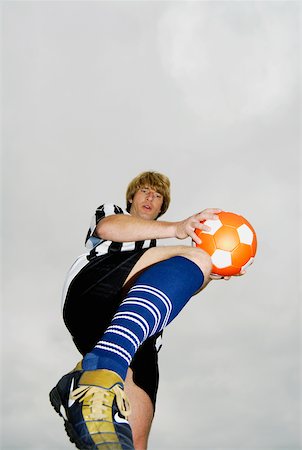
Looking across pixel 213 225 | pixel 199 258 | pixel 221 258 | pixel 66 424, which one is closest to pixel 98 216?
pixel 213 225

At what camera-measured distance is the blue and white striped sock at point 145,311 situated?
2719 millimetres

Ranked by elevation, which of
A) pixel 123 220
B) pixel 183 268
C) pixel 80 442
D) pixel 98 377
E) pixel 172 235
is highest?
pixel 123 220

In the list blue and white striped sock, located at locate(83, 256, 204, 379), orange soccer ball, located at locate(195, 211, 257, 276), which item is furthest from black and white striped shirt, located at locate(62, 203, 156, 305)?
blue and white striped sock, located at locate(83, 256, 204, 379)

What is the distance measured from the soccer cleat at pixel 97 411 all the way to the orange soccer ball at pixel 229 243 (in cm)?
174

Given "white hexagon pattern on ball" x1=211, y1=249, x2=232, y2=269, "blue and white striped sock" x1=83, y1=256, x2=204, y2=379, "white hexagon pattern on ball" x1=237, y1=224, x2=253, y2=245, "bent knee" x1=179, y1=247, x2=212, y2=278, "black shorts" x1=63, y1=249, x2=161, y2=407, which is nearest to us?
"blue and white striped sock" x1=83, y1=256, x2=204, y2=379

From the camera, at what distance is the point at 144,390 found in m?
4.48

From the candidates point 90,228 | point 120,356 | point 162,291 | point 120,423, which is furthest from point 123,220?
point 120,423

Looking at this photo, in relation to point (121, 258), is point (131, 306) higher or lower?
lower

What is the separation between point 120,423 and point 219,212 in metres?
2.00

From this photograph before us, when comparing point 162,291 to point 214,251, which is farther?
point 214,251

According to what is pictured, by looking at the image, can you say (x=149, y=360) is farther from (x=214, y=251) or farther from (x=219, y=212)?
(x=219, y=212)

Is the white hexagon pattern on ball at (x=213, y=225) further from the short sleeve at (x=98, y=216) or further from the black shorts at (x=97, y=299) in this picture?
the short sleeve at (x=98, y=216)

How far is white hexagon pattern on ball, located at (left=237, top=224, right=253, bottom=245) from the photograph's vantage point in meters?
4.34

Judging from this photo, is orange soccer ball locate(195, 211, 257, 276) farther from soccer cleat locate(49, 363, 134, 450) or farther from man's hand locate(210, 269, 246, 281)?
soccer cleat locate(49, 363, 134, 450)
